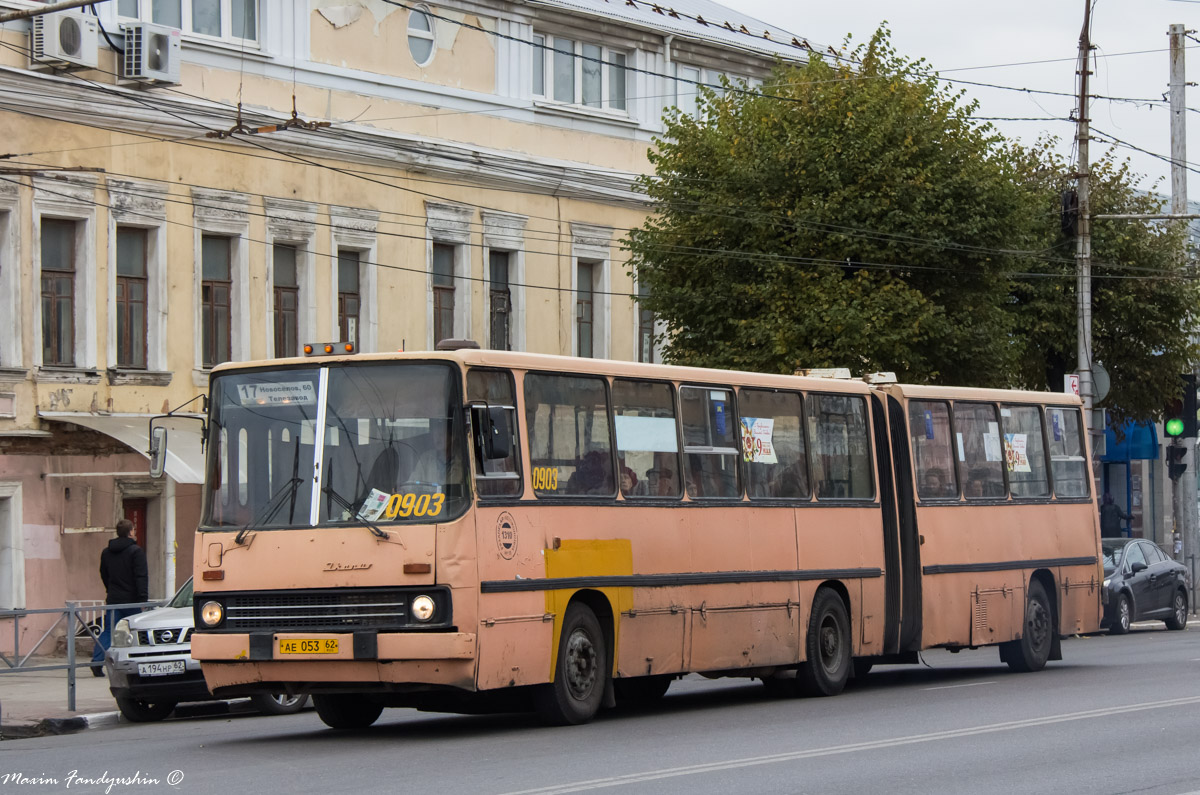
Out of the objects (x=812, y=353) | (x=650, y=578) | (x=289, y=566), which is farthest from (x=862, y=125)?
(x=289, y=566)

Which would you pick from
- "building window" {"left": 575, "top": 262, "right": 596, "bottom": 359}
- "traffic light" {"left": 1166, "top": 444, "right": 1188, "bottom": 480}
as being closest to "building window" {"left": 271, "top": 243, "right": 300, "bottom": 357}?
"building window" {"left": 575, "top": 262, "right": 596, "bottom": 359}

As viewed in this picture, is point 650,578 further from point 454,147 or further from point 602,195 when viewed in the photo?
point 602,195

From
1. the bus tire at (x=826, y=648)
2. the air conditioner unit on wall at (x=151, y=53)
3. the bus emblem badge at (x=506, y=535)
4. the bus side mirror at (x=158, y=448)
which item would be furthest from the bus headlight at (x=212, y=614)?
the air conditioner unit on wall at (x=151, y=53)

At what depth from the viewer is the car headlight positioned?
1810 centimetres

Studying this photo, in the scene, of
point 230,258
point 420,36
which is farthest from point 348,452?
point 420,36

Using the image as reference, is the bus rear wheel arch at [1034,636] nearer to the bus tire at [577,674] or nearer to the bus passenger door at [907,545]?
the bus passenger door at [907,545]

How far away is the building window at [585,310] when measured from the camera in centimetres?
3838

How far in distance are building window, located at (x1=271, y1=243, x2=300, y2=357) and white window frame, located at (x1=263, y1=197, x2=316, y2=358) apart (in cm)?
5

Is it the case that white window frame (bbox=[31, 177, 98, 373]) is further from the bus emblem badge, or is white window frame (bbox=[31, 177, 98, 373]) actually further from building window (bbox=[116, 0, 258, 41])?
the bus emblem badge

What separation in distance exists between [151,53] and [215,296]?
5.00m

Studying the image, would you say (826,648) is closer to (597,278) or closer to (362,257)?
(362,257)

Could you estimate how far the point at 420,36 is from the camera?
34.8 meters

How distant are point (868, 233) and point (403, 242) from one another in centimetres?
826

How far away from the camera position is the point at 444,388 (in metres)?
13.8
